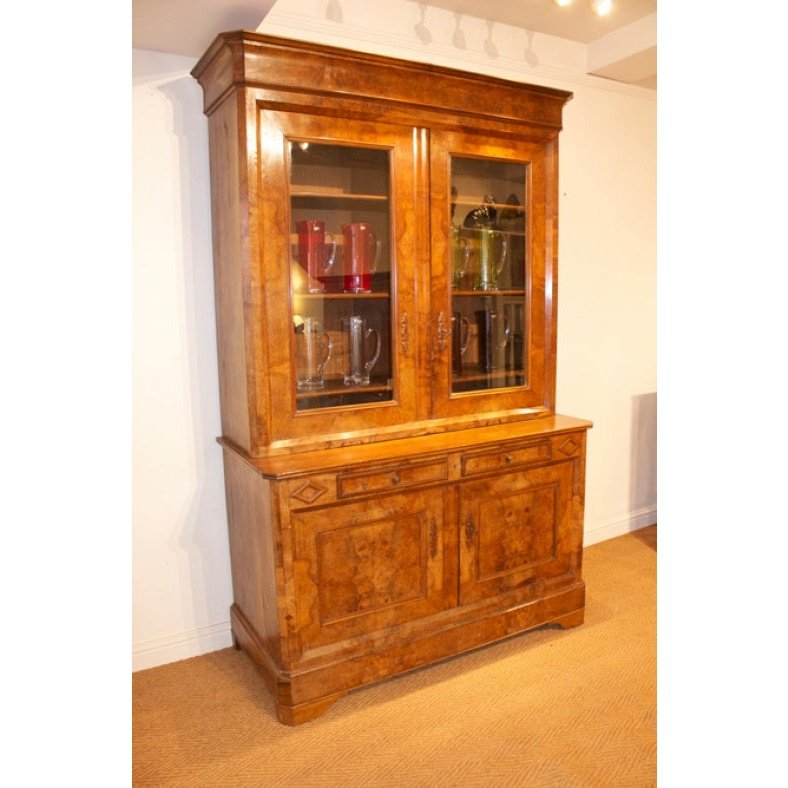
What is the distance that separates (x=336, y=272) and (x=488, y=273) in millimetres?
685

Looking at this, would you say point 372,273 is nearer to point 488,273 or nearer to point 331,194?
point 331,194

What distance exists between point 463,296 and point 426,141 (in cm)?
59

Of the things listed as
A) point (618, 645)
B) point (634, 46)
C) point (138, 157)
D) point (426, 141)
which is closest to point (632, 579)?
point (618, 645)

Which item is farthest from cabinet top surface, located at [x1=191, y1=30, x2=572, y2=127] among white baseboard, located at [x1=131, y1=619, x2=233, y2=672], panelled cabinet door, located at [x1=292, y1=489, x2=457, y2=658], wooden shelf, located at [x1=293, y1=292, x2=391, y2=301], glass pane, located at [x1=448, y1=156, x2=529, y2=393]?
white baseboard, located at [x1=131, y1=619, x2=233, y2=672]

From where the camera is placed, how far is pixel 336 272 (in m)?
2.42

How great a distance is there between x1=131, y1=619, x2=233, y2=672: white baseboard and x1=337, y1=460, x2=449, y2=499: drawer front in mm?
927

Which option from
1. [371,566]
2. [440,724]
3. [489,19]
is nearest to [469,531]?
[371,566]

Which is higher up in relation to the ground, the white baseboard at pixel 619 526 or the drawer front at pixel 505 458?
the drawer front at pixel 505 458

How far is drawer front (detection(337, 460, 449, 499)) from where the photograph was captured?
2248 mm

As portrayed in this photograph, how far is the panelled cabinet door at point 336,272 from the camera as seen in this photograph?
2242 mm

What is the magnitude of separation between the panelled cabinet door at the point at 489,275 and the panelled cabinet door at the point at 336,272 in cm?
14

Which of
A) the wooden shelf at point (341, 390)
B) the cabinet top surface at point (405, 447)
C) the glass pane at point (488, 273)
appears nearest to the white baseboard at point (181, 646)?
the cabinet top surface at point (405, 447)

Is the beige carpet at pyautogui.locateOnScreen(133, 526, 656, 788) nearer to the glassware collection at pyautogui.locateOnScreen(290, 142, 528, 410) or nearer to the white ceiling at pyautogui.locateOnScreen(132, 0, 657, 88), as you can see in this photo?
the glassware collection at pyautogui.locateOnScreen(290, 142, 528, 410)

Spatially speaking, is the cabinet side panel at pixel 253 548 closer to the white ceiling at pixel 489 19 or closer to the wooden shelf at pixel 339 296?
the wooden shelf at pixel 339 296
